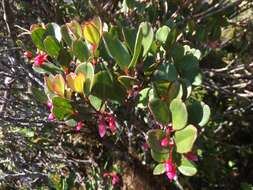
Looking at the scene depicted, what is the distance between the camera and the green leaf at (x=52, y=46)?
1.66m

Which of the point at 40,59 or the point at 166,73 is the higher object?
the point at 40,59

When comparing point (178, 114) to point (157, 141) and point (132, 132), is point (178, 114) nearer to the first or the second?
point (157, 141)

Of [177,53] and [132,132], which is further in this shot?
[132,132]

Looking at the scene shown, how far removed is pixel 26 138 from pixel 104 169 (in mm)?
489

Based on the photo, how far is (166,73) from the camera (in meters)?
1.52

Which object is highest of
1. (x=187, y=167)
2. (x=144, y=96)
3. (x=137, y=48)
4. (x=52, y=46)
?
(x=52, y=46)

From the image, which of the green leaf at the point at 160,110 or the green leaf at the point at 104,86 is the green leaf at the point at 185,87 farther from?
the green leaf at the point at 104,86

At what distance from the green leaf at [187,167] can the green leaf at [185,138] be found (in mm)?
42

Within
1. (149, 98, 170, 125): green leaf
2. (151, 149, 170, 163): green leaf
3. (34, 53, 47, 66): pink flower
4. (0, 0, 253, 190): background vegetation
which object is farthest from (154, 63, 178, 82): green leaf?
(0, 0, 253, 190): background vegetation

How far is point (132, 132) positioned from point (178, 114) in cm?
→ 114

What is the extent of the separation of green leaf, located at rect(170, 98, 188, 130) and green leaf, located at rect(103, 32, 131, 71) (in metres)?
→ 0.23


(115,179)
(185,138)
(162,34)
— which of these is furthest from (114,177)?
(185,138)

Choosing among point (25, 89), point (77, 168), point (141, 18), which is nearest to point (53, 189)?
point (77, 168)

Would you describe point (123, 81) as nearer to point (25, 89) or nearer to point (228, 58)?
point (25, 89)
